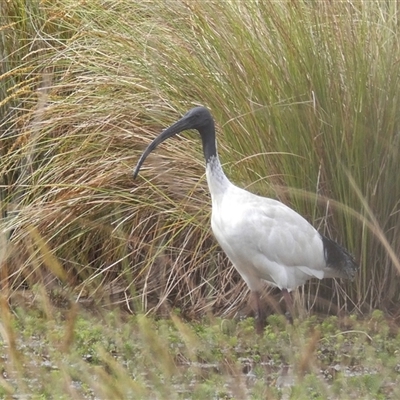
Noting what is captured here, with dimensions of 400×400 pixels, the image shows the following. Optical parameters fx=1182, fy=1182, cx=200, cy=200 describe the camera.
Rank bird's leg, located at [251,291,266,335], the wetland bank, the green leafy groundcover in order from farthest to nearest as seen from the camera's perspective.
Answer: bird's leg, located at [251,291,266,335] → the wetland bank → the green leafy groundcover

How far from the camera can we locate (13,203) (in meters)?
6.82

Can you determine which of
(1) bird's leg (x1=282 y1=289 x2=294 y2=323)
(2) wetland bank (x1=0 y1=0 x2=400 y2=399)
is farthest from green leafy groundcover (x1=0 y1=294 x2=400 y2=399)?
(1) bird's leg (x1=282 y1=289 x2=294 y2=323)

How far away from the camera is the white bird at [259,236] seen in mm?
5715

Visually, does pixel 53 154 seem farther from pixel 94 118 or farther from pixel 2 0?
pixel 2 0

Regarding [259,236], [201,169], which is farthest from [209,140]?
[201,169]

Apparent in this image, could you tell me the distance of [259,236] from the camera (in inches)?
229

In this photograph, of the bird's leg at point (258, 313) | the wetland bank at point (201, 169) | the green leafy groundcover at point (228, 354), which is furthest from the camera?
the bird's leg at point (258, 313)

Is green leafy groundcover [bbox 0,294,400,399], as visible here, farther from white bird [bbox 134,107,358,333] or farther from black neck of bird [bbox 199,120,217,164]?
black neck of bird [bbox 199,120,217,164]

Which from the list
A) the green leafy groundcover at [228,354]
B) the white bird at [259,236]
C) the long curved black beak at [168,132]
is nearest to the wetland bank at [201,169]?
the green leafy groundcover at [228,354]

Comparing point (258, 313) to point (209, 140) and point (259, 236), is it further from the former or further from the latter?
point (209, 140)

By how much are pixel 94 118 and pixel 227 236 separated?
1.33 meters

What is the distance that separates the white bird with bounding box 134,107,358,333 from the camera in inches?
225

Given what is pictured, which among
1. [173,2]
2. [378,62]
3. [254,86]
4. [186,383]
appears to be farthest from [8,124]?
[186,383]

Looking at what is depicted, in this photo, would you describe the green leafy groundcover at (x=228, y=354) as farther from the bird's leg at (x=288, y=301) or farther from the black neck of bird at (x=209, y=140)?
the black neck of bird at (x=209, y=140)
